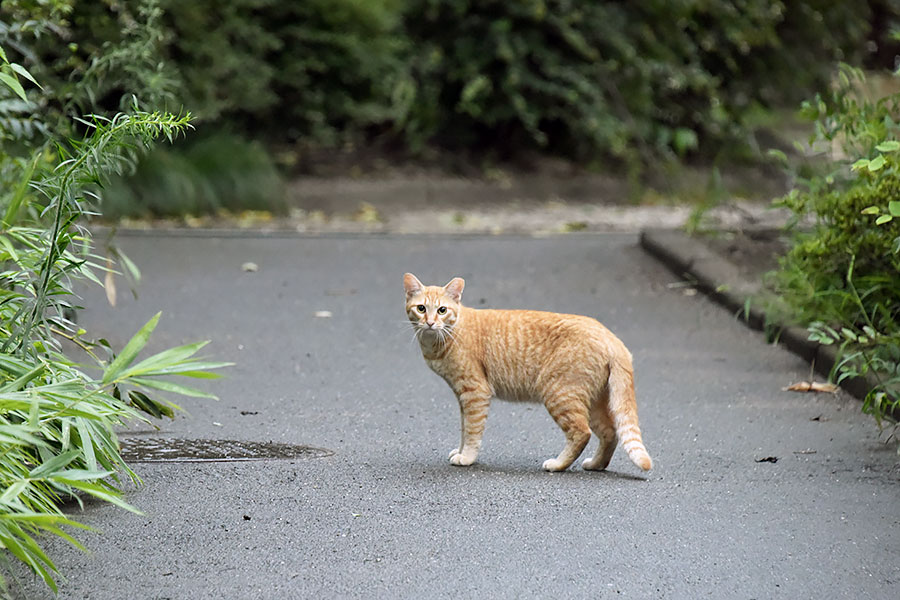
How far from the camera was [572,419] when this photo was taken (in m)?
4.83

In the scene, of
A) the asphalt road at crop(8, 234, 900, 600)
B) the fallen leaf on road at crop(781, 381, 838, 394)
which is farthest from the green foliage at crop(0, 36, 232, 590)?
the fallen leaf on road at crop(781, 381, 838, 394)

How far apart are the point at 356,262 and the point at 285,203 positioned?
2406 mm

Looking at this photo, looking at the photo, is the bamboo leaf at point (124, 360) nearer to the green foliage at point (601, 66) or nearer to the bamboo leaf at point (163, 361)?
the bamboo leaf at point (163, 361)

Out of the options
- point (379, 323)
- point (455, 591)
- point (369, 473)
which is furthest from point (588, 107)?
point (455, 591)

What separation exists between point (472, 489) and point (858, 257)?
113 inches

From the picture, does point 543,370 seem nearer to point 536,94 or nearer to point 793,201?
point 793,201

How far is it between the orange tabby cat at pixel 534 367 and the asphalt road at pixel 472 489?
207 mm

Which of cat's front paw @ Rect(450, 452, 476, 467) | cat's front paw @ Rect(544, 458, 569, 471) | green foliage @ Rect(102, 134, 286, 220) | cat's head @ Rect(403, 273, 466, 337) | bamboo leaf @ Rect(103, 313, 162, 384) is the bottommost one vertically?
green foliage @ Rect(102, 134, 286, 220)

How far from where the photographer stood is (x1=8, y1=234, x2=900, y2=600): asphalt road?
3859mm

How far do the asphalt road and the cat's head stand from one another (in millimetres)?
607

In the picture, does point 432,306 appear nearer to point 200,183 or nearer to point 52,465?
point 52,465

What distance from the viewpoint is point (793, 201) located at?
681 centimetres

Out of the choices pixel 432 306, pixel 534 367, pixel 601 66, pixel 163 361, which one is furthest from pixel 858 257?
pixel 601 66

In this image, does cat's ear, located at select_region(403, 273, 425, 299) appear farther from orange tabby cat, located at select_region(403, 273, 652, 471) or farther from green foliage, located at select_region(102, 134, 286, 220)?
green foliage, located at select_region(102, 134, 286, 220)
